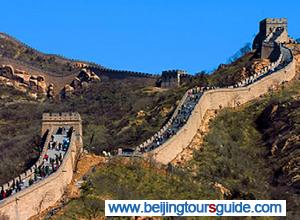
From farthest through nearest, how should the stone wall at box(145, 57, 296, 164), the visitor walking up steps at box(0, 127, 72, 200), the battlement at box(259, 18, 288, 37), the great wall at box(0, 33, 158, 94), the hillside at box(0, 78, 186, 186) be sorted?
the great wall at box(0, 33, 158, 94), the battlement at box(259, 18, 288, 37), the hillside at box(0, 78, 186, 186), the stone wall at box(145, 57, 296, 164), the visitor walking up steps at box(0, 127, 72, 200)

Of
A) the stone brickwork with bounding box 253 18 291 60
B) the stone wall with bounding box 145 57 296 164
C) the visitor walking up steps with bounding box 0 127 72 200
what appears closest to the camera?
the visitor walking up steps with bounding box 0 127 72 200

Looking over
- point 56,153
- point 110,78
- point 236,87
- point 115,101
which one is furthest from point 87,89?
point 56,153

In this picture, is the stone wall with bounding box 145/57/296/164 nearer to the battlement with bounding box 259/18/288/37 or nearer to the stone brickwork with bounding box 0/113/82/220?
the stone brickwork with bounding box 0/113/82/220

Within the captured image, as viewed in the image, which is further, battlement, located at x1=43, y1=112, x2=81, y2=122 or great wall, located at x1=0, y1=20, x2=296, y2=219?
battlement, located at x1=43, y1=112, x2=81, y2=122

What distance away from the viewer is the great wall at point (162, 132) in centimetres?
3856

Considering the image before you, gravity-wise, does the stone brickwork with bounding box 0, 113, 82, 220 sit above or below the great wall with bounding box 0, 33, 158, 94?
below

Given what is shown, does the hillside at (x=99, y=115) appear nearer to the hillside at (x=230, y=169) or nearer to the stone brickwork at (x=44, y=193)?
the stone brickwork at (x=44, y=193)

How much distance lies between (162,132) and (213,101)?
8160 millimetres

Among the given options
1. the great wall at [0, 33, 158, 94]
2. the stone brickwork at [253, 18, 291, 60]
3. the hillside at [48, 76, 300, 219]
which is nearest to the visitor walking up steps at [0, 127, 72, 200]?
the hillside at [48, 76, 300, 219]

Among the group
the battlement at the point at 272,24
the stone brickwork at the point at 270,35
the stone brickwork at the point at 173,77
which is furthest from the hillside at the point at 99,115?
the battlement at the point at 272,24

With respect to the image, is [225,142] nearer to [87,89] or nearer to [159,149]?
[159,149]

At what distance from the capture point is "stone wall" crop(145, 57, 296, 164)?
5019 centimetres

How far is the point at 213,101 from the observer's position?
61094 millimetres

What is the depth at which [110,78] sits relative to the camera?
346 ft
